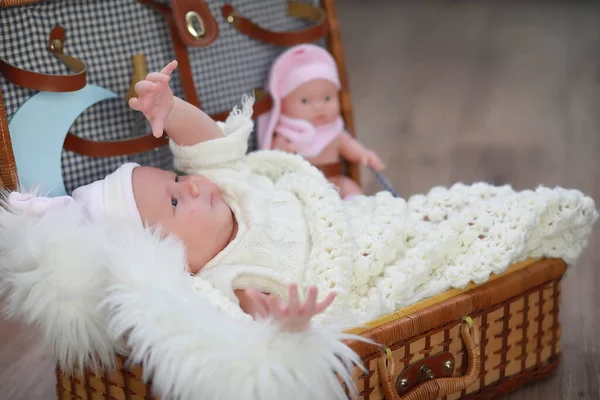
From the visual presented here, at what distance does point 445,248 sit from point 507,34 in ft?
7.71

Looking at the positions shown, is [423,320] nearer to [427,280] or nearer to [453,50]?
[427,280]

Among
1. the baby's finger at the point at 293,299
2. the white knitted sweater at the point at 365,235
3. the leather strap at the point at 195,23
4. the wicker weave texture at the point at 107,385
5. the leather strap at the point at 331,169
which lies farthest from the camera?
the leather strap at the point at 331,169

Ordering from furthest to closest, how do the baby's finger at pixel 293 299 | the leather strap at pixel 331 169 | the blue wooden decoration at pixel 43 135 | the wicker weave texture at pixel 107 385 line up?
the leather strap at pixel 331 169, the blue wooden decoration at pixel 43 135, the wicker weave texture at pixel 107 385, the baby's finger at pixel 293 299

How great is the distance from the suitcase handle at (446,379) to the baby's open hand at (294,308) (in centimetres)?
19

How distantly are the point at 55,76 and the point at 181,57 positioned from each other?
0.25 meters

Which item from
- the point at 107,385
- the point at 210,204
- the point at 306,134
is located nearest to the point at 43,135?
the point at 210,204

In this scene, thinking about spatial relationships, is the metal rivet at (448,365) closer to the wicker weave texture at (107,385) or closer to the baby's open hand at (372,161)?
the wicker weave texture at (107,385)

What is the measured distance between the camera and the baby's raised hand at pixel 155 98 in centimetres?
103

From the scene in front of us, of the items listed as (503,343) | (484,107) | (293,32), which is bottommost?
(484,107)

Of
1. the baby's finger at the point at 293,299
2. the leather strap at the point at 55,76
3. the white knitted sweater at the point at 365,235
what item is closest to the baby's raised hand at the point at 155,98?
the white knitted sweater at the point at 365,235

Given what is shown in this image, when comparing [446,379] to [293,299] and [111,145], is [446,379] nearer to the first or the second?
[293,299]

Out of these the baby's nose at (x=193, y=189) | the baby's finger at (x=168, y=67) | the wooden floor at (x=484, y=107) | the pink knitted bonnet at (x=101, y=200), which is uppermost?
the baby's finger at (x=168, y=67)

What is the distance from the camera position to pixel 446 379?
1.06m

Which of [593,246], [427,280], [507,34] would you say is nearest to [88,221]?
[427,280]
